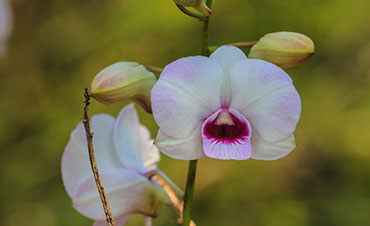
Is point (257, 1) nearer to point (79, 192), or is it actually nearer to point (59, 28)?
point (59, 28)

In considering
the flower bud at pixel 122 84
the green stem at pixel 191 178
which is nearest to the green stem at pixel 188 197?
the green stem at pixel 191 178

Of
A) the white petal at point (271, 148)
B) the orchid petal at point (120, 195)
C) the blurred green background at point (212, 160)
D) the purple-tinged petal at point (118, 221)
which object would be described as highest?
the white petal at point (271, 148)

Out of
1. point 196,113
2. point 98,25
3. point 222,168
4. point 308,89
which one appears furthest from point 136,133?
point 98,25

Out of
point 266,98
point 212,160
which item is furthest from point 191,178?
point 212,160

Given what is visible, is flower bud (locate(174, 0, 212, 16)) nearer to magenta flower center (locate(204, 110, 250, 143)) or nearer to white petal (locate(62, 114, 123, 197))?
magenta flower center (locate(204, 110, 250, 143))

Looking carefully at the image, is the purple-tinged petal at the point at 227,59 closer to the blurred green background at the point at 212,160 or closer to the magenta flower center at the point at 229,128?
the magenta flower center at the point at 229,128

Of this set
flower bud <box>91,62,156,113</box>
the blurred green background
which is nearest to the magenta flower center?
flower bud <box>91,62,156,113</box>
